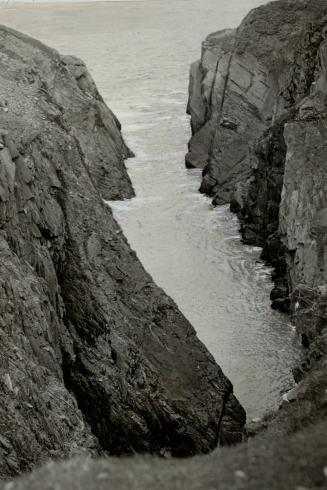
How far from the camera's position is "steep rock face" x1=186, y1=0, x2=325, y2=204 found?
41.8 metres

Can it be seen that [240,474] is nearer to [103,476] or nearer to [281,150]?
[103,476]

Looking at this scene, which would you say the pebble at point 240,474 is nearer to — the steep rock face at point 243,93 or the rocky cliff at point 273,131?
the rocky cliff at point 273,131

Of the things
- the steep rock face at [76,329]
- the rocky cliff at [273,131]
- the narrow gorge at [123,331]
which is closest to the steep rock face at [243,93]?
the rocky cliff at [273,131]

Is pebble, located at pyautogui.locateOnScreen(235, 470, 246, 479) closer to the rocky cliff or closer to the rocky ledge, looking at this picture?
the rocky ledge

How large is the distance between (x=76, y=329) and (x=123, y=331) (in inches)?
52.6

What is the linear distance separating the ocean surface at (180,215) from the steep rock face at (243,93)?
1.41 meters

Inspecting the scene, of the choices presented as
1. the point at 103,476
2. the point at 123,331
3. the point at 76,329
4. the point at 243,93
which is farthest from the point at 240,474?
the point at 243,93

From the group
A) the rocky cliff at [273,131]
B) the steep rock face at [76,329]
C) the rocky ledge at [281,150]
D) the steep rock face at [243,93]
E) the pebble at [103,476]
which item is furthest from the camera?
the steep rock face at [243,93]

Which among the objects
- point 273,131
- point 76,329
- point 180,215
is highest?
point 273,131

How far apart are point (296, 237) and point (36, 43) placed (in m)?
19.6

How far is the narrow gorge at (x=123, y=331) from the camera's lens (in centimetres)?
1113

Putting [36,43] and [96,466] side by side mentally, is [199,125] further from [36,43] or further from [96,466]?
[96,466]

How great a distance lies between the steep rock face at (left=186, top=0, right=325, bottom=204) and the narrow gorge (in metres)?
5.01

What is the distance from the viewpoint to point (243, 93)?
4362 cm
